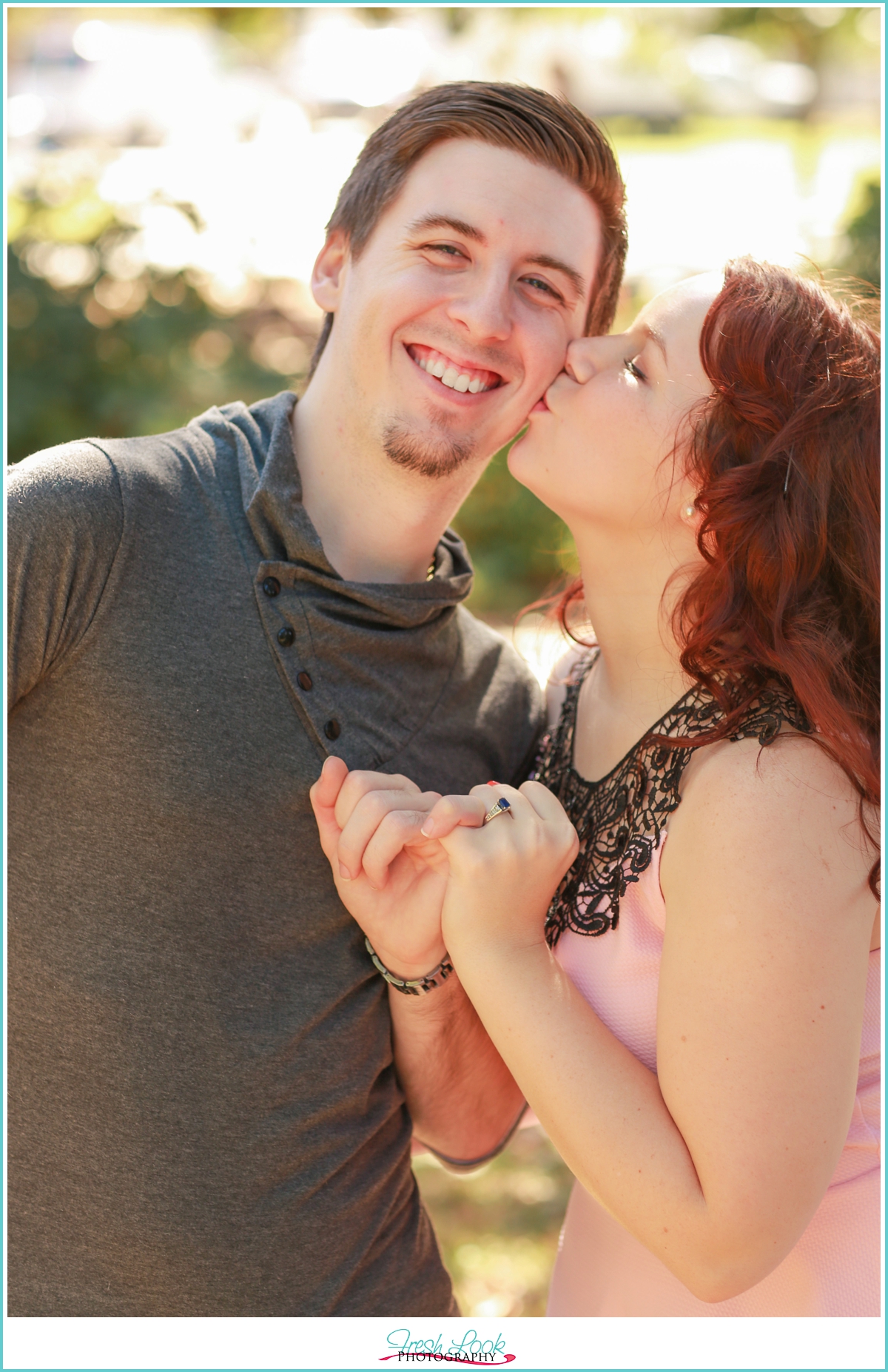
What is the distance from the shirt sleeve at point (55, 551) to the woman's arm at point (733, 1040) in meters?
0.91

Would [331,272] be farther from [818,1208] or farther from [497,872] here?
[818,1208]

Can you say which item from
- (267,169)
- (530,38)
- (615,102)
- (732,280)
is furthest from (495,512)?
(615,102)

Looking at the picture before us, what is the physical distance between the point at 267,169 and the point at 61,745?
662cm

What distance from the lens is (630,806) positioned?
200cm

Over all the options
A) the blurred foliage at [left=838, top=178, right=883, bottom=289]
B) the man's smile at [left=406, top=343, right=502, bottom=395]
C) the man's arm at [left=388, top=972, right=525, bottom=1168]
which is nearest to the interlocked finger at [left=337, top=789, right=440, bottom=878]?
the man's arm at [left=388, top=972, right=525, bottom=1168]

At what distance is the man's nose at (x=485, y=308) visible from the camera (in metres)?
2.28

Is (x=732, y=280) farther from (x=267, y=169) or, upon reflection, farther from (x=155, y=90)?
(x=155, y=90)

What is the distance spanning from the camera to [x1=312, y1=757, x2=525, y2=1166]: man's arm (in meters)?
1.89

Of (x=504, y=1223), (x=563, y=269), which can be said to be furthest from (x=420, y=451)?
(x=504, y=1223)

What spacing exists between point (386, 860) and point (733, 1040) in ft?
1.96

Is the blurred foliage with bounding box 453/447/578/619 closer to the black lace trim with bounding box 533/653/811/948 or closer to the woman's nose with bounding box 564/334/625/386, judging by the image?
the woman's nose with bounding box 564/334/625/386

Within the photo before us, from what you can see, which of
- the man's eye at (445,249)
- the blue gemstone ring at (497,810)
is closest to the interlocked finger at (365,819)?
the blue gemstone ring at (497,810)

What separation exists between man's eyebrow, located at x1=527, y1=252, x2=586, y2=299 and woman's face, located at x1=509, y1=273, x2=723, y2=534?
23 cm

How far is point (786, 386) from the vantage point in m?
1.92
